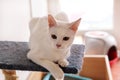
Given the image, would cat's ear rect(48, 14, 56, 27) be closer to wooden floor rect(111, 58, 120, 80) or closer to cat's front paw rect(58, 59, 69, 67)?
cat's front paw rect(58, 59, 69, 67)

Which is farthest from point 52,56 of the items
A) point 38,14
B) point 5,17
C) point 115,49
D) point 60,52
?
point 115,49

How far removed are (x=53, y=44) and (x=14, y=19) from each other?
0.67m

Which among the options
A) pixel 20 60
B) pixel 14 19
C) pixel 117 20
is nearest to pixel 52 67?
pixel 20 60

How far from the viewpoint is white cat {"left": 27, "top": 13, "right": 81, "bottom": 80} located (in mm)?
908

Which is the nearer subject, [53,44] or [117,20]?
[53,44]

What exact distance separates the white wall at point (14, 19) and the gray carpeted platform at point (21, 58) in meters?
0.16

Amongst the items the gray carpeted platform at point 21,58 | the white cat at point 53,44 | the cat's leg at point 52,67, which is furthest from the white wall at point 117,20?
the cat's leg at point 52,67

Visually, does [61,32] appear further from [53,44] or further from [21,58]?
[21,58]

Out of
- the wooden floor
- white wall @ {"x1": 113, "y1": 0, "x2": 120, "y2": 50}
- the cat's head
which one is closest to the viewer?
the cat's head

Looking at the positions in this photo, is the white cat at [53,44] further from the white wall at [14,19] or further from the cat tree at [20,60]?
→ the white wall at [14,19]

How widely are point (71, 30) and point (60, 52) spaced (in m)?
0.10

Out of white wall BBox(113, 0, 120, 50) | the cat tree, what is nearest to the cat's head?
the cat tree

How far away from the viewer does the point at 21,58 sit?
1.03m

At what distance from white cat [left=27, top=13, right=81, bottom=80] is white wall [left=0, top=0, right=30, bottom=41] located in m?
0.37
